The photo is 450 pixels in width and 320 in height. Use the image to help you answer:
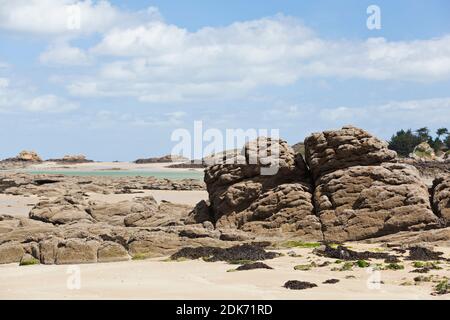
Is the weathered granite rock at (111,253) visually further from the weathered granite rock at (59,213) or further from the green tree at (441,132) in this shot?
the green tree at (441,132)

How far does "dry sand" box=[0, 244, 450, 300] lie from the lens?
15727 millimetres

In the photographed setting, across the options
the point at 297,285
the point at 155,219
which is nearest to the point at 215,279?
the point at 297,285

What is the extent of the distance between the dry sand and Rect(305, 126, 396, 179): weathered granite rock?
22.6 feet

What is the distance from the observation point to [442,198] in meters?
26.0

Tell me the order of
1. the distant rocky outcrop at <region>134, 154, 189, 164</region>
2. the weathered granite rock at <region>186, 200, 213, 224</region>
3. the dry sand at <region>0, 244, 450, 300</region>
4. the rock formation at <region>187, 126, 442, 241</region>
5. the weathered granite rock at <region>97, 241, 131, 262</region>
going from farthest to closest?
the distant rocky outcrop at <region>134, 154, 189, 164</region>, the weathered granite rock at <region>186, 200, 213, 224</region>, the rock formation at <region>187, 126, 442, 241</region>, the weathered granite rock at <region>97, 241, 131, 262</region>, the dry sand at <region>0, 244, 450, 300</region>

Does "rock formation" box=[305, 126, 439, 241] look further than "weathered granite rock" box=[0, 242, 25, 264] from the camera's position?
Yes

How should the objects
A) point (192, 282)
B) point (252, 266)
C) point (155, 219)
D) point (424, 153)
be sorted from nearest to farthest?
point (192, 282), point (252, 266), point (155, 219), point (424, 153)

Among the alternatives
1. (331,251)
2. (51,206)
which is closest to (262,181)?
(331,251)

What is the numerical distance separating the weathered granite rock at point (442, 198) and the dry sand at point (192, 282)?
20.4 feet

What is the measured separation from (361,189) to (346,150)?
1.86 metres

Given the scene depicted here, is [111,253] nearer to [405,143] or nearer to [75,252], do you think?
[75,252]

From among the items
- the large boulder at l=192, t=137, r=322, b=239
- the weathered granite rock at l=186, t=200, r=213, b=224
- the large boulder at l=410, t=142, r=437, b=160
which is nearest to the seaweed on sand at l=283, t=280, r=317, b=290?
the large boulder at l=192, t=137, r=322, b=239

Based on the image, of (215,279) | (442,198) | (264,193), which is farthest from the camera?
(264,193)

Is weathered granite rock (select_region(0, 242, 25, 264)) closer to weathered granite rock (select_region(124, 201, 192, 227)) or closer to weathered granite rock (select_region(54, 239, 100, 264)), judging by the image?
weathered granite rock (select_region(54, 239, 100, 264))
